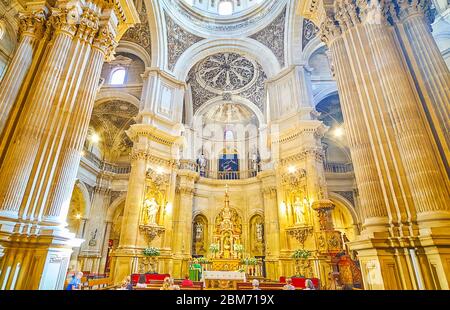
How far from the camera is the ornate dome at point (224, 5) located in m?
19.5

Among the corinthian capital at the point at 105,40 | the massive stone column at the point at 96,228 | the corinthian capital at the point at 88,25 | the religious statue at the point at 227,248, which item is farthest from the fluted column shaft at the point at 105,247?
the corinthian capital at the point at 88,25

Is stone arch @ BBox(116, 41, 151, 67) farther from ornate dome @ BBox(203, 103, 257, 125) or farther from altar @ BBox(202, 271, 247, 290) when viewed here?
altar @ BBox(202, 271, 247, 290)

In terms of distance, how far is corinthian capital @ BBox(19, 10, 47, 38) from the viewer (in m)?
6.26

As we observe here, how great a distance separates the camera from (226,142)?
77.9 ft

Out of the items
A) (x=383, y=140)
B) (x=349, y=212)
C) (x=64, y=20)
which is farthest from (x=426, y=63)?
(x=349, y=212)

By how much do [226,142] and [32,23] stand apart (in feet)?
60.2

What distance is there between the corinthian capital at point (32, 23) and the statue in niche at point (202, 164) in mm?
15895

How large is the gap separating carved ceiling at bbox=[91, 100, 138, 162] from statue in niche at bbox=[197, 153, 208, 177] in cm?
679

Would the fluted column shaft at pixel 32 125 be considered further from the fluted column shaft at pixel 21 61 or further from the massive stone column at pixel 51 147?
the fluted column shaft at pixel 21 61

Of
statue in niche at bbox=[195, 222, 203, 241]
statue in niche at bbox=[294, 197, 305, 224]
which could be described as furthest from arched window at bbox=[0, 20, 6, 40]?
statue in niche at bbox=[195, 222, 203, 241]

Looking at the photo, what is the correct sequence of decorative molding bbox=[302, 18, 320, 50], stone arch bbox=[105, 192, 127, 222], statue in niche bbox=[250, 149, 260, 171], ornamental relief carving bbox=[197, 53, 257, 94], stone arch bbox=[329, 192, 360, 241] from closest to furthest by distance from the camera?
1. decorative molding bbox=[302, 18, 320, 50]
2. stone arch bbox=[329, 192, 360, 241]
3. stone arch bbox=[105, 192, 127, 222]
4. ornamental relief carving bbox=[197, 53, 257, 94]
5. statue in niche bbox=[250, 149, 260, 171]

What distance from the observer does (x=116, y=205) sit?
64.2 feet
